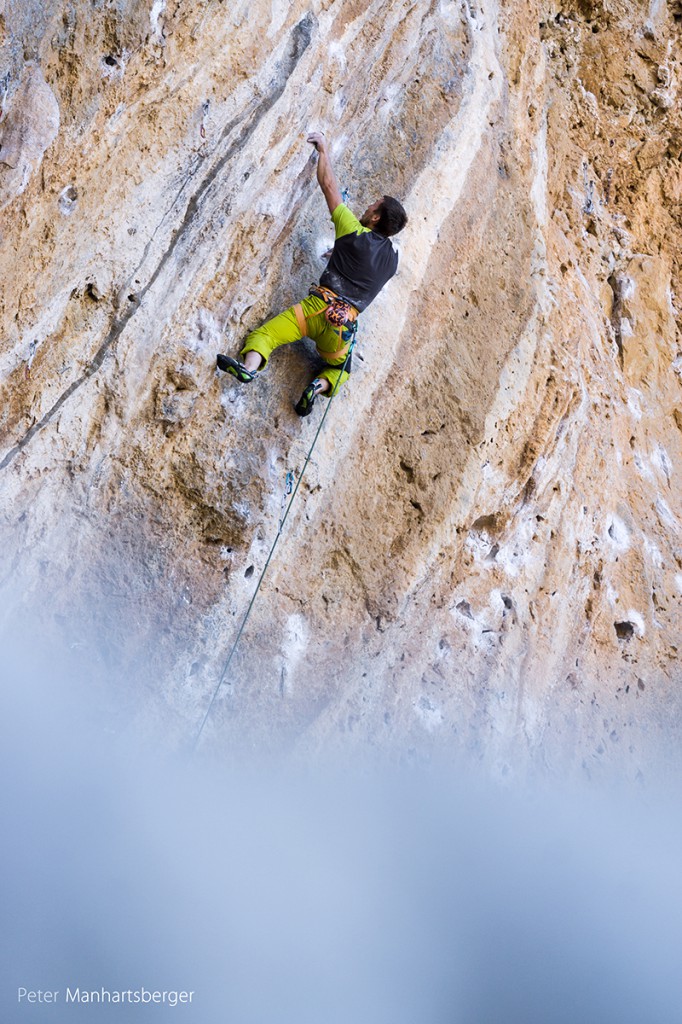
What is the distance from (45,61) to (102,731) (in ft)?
8.62

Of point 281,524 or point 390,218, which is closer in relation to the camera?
point 390,218

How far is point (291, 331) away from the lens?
13.7 ft

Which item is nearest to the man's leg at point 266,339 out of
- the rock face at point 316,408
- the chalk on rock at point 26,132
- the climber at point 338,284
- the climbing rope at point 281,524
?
the climber at point 338,284

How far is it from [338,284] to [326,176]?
1.40ft

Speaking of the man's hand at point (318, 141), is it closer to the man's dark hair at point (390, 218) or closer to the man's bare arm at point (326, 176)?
the man's bare arm at point (326, 176)

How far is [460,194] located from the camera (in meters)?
4.61

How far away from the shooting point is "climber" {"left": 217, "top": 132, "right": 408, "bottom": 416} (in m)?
4.09

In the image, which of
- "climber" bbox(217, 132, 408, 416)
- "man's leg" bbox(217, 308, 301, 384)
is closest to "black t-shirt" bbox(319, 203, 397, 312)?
"climber" bbox(217, 132, 408, 416)

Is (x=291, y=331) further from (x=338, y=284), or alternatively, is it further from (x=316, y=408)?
(x=316, y=408)

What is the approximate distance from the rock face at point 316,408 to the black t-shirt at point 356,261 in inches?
9.6

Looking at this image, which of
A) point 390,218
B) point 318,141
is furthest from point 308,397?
point 318,141

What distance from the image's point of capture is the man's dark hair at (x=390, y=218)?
4129mm

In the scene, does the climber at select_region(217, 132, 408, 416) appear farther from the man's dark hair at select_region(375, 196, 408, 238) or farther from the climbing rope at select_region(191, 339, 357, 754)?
the climbing rope at select_region(191, 339, 357, 754)

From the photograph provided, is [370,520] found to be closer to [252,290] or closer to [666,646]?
[252,290]
